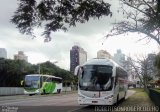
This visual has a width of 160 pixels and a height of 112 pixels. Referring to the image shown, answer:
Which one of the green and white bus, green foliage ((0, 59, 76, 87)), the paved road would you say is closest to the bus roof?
the paved road

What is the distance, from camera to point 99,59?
30.3 m

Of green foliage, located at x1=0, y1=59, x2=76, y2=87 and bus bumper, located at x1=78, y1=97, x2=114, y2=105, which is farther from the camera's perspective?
green foliage, located at x1=0, y1=59, x2=76, y2=87

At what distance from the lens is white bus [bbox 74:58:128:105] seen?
2808 cm

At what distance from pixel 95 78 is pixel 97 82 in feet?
1.07

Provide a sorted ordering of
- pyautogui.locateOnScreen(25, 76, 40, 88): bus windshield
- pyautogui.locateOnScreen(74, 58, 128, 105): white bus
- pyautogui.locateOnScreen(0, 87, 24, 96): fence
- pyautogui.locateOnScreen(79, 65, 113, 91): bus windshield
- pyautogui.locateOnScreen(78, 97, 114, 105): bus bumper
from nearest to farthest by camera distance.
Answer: pyautogui.locateOnScreen(78, 97, 114, 105): bus bumper
pyautogui.locateOnScreen(74, 58, 128, 105): white bus
pyautogui.locateOnScreen(79, 65, 113, 91): bus windshield
pyautogui.locateOnScreen(25, 76, 40, 88): bus windshield
pyautogui.locateOnScreen(0, 87, 24, 96): fence

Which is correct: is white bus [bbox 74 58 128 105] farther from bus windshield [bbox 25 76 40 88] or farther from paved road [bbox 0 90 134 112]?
bus windshield [bbox 25 76 40 88]

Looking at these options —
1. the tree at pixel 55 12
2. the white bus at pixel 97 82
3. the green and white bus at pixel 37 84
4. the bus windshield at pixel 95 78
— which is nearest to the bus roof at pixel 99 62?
the white bus at pixel 97 82

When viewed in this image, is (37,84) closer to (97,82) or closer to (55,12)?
(97,82)

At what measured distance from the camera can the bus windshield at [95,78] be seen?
28500 millimetres

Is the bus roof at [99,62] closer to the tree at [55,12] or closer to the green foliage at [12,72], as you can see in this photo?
the tree at [55,12]

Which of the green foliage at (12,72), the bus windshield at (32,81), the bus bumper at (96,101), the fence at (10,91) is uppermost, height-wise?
the green foliage at (12,72)

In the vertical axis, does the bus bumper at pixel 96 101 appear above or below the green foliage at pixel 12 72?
below

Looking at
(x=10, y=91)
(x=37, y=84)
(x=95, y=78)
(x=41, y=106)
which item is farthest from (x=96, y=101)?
(x=10, y=91)

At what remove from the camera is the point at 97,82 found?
28.7m
